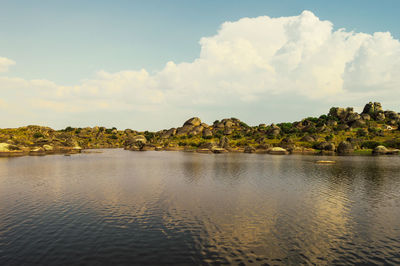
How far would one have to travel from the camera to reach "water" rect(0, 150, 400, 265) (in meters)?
17.4

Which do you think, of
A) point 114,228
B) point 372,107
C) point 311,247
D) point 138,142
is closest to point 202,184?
point 114,228

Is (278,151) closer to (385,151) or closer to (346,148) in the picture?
(346,148)

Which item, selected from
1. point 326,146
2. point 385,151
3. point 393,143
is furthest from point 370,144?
point 326,146

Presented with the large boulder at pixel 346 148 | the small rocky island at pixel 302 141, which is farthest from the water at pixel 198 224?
the small rocky island at pixel 302 141

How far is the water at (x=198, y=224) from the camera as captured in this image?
17438mm

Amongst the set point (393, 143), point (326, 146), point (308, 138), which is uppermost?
point (308, 138)

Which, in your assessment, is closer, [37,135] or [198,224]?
[198,224]

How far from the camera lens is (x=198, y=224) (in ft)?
78.2

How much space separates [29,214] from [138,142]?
546ft

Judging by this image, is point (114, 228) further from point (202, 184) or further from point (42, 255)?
point (202, 184)

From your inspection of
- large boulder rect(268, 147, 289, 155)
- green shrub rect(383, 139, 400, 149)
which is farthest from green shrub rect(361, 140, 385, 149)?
large boulder rect(268, 147, 289, 155)

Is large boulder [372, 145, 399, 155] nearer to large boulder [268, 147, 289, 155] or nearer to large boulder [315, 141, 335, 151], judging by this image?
large boulder [315, 141, 335, 151]

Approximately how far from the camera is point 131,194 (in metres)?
36.4

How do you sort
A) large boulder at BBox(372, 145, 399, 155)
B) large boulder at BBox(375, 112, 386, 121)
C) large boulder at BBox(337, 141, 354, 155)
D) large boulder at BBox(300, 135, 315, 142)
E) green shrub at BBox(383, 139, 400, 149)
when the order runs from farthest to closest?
large boulder at BBox(375, 112, 386, 121)
large boulder at BBox(300, 135, 315, 142)
green shrub at BBox(383, 139, 400, 149)
large boulder at BBox(337, 141, 354, 155)
large boulder at BBox(372, 145, 399, 155)
